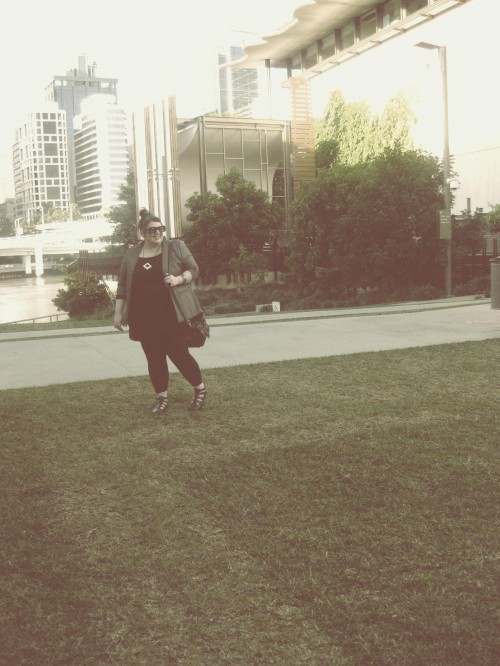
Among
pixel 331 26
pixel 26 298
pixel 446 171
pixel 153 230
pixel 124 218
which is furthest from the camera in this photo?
pixel 26 298

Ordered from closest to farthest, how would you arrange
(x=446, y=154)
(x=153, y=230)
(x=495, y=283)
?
1. (x=153, y=230)
2. (x=495, y=283)
3. (x=446, y=154)

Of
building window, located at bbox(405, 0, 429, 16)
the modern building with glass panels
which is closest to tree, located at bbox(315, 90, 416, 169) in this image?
the modern building with glass panels

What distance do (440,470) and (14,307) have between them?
66.6 meters

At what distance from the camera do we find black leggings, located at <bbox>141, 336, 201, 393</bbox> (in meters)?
6.20

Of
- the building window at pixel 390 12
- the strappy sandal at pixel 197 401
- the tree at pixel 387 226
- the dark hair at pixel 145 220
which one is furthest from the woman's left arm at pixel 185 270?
the building window at pixel 390 12

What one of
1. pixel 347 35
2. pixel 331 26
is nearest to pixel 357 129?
pixel 347 35

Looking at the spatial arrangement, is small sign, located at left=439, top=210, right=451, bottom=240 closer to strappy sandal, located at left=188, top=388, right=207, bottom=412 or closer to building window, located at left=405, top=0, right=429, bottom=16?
building window, located at left=405, top=0, right=429, bottom=16

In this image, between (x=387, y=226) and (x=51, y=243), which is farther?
(x=51, y=243)

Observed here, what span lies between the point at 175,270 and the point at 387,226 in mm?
20570

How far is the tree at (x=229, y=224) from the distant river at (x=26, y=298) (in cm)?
1932

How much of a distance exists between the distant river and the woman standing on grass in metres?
48.5

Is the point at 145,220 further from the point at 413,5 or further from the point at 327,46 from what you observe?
the point at 327,46

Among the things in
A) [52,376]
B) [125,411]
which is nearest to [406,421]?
[125,411]

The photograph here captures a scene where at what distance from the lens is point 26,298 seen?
3027 inches
